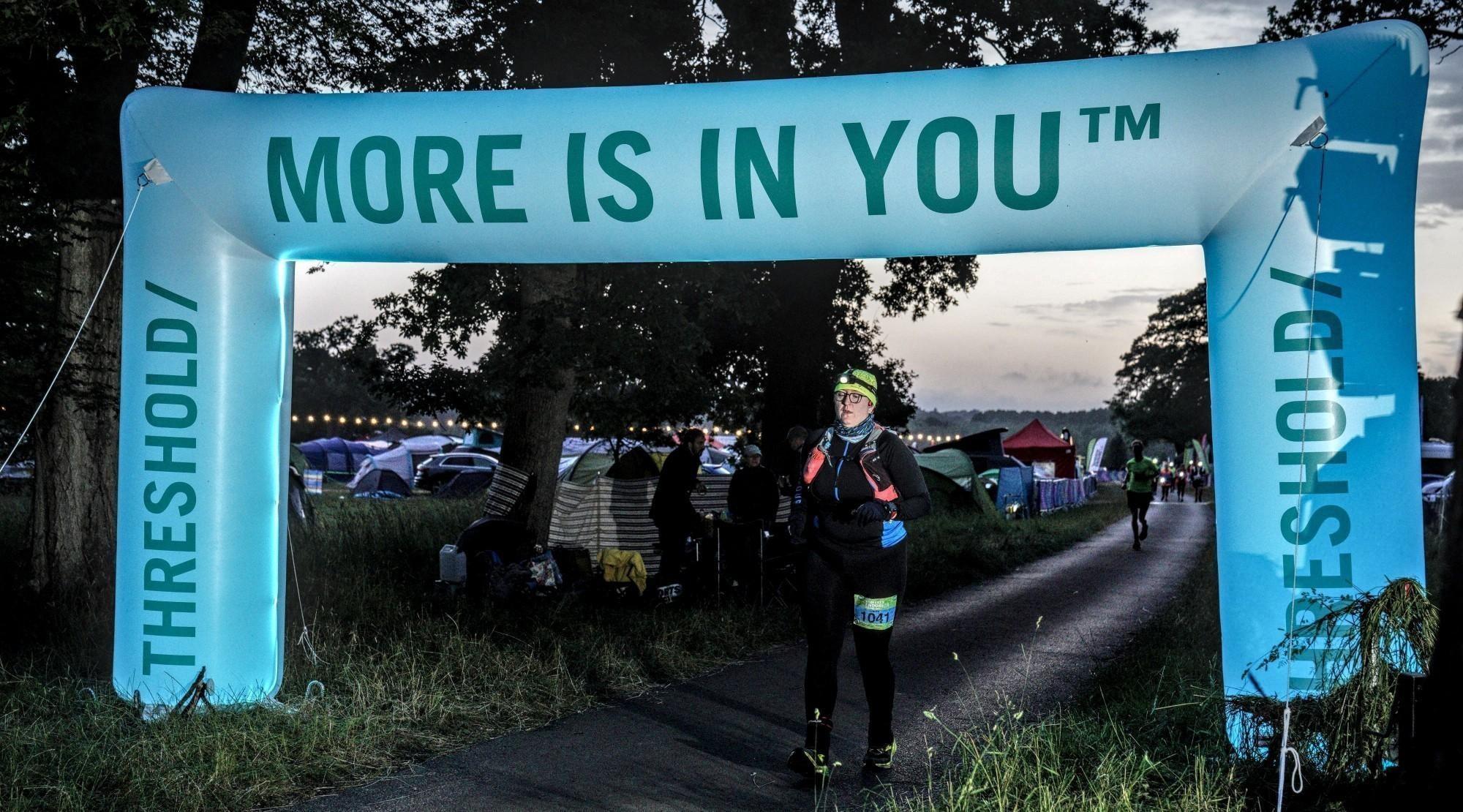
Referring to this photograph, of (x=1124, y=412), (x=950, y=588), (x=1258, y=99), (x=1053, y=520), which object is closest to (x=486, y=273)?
(x=950, y=588)

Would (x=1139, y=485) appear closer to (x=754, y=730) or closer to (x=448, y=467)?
(x=754, y=730)

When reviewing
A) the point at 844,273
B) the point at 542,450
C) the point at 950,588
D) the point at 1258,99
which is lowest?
the point at 950,588

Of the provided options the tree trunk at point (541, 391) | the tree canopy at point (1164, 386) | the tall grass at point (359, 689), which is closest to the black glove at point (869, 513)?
the tall grass at point (359, 689)

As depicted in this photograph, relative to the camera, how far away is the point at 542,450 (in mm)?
12516

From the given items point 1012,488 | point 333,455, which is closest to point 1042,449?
point 1012,488

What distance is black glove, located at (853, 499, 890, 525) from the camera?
541 cm

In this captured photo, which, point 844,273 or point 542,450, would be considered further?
point 844,273

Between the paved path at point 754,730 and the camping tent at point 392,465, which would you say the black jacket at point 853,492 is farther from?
the camping tent at point 392,465

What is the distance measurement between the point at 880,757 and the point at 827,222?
260 centimetres

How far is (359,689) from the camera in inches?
257

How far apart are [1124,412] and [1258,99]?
98.7m

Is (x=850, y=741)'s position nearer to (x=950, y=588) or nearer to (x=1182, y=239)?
(x=1182, y=239)

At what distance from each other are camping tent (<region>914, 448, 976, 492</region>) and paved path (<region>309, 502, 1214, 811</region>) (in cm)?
1405

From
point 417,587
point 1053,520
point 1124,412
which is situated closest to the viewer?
point 417,587
